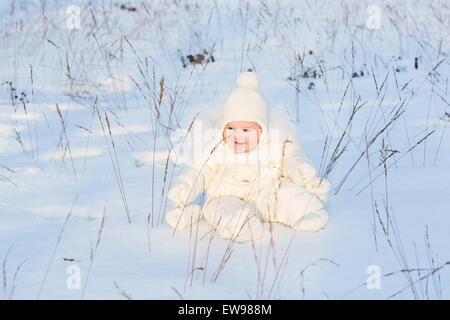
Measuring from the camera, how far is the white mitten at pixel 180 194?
2311 millimetres

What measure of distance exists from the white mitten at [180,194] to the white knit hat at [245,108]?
1.14ft

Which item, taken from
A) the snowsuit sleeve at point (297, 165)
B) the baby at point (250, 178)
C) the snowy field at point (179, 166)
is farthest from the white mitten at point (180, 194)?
the snowsuit sleeve at point (297, 165)

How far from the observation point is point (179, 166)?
3.18 meters

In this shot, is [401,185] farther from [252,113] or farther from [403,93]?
[403,93]

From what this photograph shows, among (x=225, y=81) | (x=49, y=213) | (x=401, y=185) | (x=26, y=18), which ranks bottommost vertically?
(x=49, y=213)

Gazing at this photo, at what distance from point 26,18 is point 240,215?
6.24m

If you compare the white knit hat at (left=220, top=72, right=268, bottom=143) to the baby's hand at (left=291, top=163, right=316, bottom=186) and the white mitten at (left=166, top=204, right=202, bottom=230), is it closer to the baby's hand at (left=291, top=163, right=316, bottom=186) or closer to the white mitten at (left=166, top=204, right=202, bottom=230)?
the baby's hand at (left=291, top=163, right=316, bottom=186)

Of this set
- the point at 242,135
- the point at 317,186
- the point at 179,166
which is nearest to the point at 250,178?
the point at 242,135

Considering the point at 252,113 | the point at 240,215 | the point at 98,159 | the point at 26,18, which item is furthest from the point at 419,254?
the point at 26,18

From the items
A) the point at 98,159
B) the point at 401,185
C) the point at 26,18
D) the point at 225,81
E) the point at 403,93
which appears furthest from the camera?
the point at 26,18

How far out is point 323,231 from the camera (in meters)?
2.29

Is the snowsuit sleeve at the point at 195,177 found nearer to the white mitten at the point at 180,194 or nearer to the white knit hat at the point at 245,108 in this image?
the white mitten at the point at 180,194

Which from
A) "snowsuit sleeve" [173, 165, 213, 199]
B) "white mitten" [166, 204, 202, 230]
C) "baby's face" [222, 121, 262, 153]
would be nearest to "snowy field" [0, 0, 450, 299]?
"white mitten" [166, 204, 202, 230]

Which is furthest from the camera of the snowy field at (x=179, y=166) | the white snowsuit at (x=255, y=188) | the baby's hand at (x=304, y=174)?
the baby's hand at (x=304, y=174)
